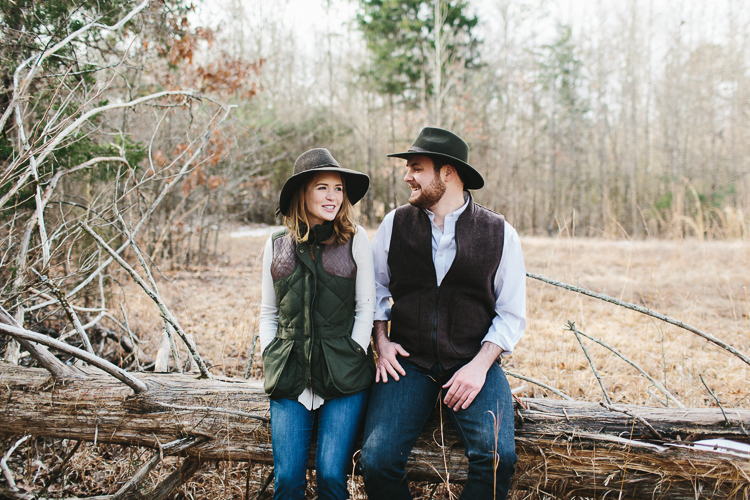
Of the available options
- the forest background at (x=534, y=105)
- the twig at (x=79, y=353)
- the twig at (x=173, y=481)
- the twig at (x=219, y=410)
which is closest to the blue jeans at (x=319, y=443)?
the twig at (x=219, y=410)

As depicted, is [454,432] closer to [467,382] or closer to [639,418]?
[467,382]

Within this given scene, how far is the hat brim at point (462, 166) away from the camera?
2.18 metres

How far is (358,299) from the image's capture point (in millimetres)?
2135

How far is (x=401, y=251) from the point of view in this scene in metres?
2.24

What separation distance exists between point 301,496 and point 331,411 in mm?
348

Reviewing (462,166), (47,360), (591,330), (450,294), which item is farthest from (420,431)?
(591,330)

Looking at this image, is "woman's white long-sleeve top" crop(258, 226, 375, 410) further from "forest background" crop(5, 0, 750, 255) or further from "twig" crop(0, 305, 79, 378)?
"forest background" crop(5, 0, 750, 255)

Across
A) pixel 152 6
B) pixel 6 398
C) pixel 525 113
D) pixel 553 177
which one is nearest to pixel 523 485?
pixel 6 398

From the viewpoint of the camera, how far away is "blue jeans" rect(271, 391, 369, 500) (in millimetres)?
1779

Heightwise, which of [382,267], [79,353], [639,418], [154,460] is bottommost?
[154,460]

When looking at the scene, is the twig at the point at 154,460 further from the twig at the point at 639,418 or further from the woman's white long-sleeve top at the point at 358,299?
the twig at the point at 639,418

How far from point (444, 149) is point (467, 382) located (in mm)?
1121

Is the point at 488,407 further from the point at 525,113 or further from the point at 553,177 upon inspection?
the point at 525,113

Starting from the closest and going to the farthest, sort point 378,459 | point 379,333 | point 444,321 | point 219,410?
point 378,459 < point 219,410 < point 444,321 < point 379,333
